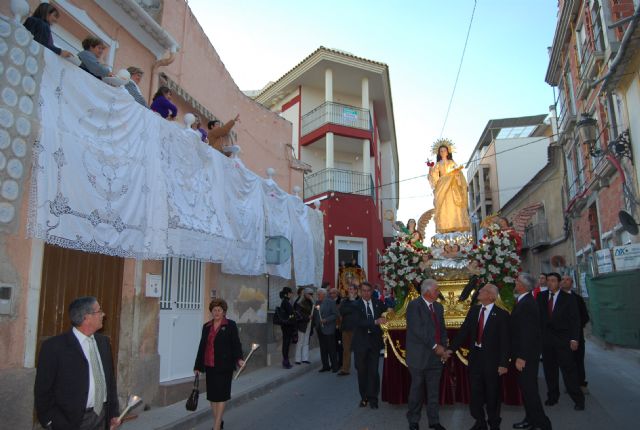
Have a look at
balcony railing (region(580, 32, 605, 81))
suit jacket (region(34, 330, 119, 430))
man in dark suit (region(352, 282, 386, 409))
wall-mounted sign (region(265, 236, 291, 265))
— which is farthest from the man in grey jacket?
balcony railing (region(580, 32, 605, 81))

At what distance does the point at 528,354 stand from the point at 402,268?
282cm

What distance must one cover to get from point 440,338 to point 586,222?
1609cm

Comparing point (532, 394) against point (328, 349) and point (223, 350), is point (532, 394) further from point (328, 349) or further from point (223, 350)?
point (328, 349)

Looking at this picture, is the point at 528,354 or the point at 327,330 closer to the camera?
the point at 528,354

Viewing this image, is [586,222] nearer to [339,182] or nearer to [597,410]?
[339,182]

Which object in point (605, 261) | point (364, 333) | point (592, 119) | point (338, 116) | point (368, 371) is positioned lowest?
point (368, 371)

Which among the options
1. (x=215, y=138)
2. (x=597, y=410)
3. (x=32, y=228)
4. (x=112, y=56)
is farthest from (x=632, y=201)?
(x=32, y=228)

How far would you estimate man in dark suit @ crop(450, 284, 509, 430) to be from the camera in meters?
5.80

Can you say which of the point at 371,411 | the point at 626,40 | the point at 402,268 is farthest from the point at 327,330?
the point at 626,40

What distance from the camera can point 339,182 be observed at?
72.4 feet

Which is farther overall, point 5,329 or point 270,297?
point 270,297

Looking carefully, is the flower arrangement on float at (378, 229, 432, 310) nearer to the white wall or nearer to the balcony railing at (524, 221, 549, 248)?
the balcony railing at (524, 221, 549, 248)

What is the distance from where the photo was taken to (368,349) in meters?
7.73

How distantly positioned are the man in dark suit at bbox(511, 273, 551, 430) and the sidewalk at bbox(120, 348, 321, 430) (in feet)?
14.0
